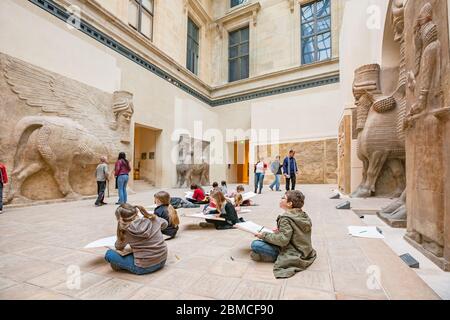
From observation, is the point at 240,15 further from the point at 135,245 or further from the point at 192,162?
the point at 135,245

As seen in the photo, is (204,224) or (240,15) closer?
(204,224)

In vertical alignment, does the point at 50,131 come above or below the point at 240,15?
below

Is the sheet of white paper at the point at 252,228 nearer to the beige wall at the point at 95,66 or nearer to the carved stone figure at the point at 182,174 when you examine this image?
the beige wall at the point at 95,66

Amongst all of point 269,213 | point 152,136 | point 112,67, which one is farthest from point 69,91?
point 269,213

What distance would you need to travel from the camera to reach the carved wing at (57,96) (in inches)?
240

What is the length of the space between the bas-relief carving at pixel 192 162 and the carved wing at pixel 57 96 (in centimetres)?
480

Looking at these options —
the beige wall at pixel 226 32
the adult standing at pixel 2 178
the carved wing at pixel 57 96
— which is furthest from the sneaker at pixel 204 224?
the beige wall at pixel 226 32

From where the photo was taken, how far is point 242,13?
16.9m

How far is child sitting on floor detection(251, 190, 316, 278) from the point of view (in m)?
2.30

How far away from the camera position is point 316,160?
13055 mm

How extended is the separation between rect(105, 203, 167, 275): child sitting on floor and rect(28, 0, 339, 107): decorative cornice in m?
7.95

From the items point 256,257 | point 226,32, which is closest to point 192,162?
point 226,32

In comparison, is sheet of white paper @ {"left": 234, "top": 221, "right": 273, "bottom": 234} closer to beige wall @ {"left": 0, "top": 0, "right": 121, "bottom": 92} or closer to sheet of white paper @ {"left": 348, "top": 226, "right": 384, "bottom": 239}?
sheet of white paper @ {"left": 348, "top": 226, "right": 384, "bottom": 239}

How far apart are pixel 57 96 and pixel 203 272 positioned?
7.24m
